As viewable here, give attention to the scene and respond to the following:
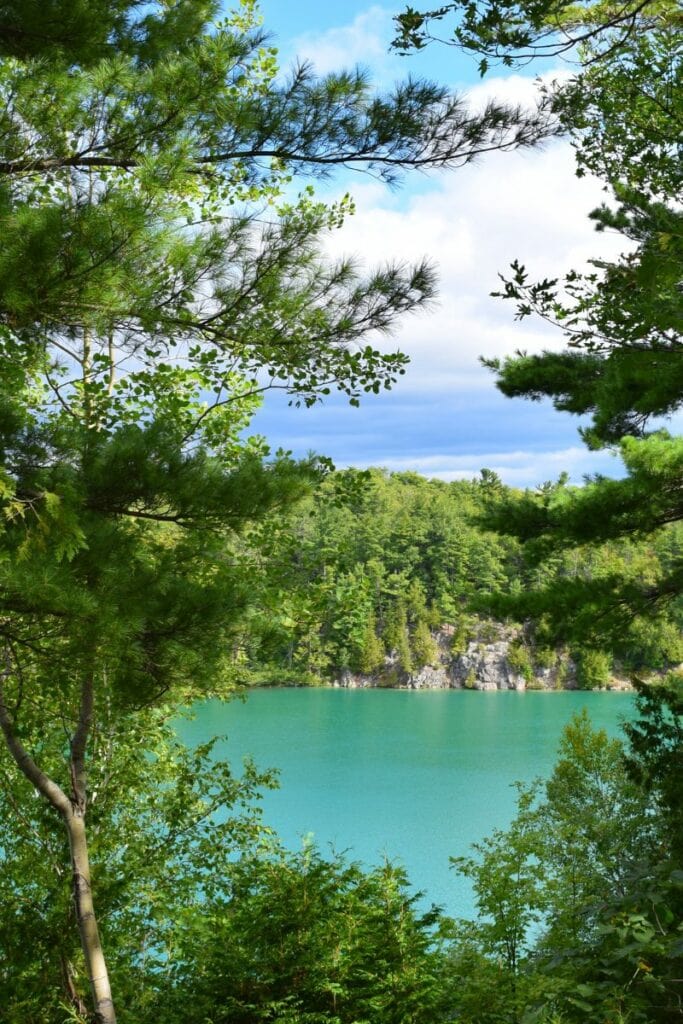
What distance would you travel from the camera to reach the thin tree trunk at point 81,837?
3295 mm

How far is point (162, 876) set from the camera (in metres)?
4.81

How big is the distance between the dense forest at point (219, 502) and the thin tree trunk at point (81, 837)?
0.04 ft

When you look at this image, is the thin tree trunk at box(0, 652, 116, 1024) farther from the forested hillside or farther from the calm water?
the forested hillside

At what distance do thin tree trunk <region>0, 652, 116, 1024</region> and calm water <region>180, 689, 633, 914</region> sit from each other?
Result: 109cm

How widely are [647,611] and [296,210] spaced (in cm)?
322

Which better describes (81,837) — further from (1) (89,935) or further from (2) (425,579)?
(2) (425,579)

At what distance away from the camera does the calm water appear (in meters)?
12.8

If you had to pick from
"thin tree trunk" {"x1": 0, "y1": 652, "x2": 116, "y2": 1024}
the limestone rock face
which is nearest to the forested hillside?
the limestone rock face

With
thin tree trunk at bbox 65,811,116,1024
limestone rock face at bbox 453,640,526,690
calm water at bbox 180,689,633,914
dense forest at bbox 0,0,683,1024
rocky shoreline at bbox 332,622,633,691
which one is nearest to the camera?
dense forest at bbox 0,0,683,1024

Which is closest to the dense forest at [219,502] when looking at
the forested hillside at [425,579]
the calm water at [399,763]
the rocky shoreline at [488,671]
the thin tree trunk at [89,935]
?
the thin tree trunk at [89,935]

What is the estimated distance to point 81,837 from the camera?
354 cm

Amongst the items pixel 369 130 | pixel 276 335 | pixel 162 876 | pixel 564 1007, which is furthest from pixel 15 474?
pixel 162 876

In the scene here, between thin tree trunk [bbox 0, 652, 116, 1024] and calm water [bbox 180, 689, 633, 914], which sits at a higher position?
thin tree trunk [bbox 0, 652, 116, 1024]

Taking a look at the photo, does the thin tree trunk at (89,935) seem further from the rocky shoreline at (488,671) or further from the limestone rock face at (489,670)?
the limestone rock face at (489,670)
